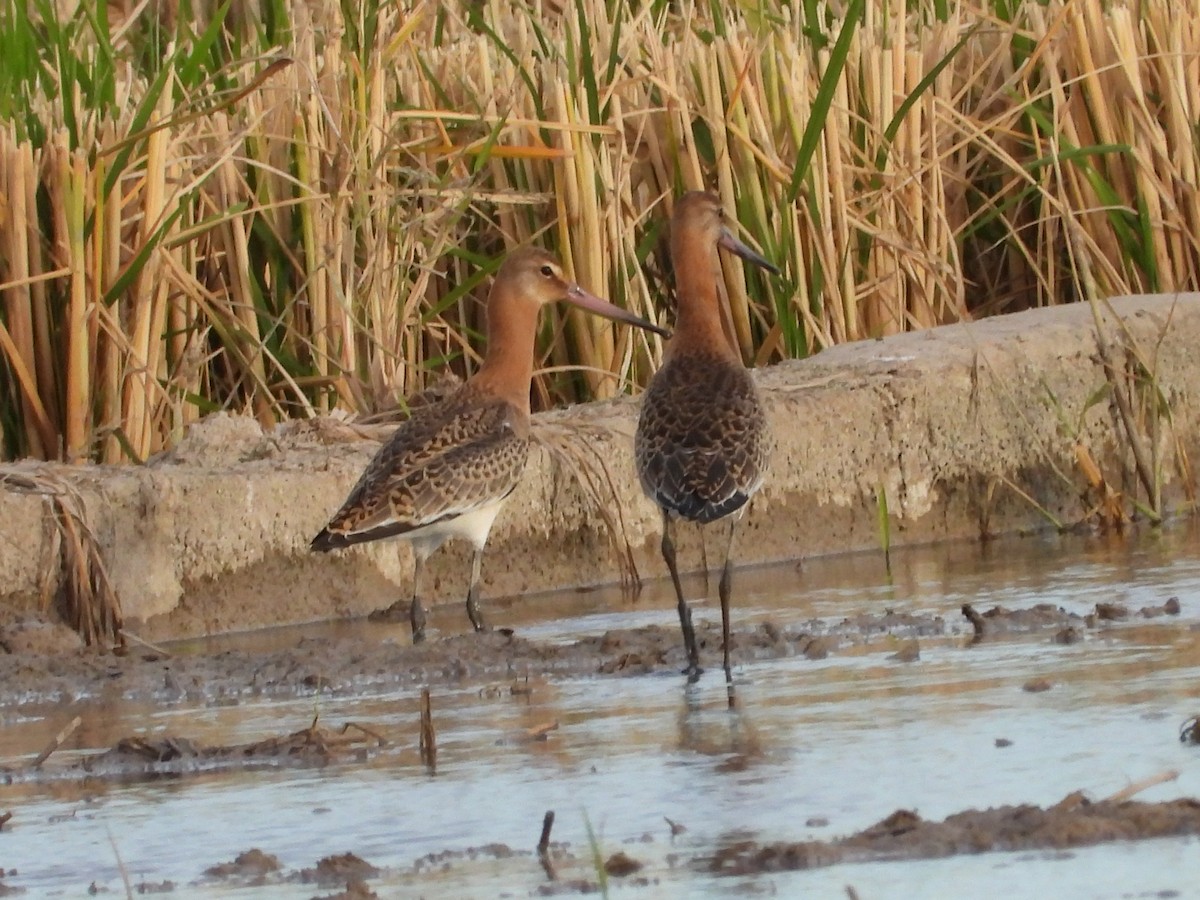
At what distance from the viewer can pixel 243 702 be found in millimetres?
6469

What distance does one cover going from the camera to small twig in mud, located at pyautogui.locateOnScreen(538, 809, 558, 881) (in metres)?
4.29

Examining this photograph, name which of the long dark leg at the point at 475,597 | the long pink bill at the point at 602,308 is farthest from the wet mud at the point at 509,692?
the long pink bill at the point at 602,308

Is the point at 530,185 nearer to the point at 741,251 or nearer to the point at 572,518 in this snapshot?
the point at 741,251

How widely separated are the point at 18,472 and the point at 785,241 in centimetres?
324

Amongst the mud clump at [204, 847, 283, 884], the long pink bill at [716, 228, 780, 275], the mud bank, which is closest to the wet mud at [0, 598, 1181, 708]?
the mud bank

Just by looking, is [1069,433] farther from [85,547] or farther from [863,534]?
[85,547]

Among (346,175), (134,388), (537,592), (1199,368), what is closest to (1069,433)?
(1199,368)

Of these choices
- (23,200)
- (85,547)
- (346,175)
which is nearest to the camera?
(85,547)

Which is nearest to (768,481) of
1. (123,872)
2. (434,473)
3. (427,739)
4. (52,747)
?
(434,473)

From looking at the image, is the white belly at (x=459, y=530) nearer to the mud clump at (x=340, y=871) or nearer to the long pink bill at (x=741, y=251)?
the long pink bill at (x=741, y=251)

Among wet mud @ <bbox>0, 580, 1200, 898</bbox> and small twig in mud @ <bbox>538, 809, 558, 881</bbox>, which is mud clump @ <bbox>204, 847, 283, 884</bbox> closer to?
wet mud @ <bbox>0, 580, 1200, 898</bbox>

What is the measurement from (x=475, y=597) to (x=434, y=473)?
0.40 m

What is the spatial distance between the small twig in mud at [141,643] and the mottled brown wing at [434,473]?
22.6 inches

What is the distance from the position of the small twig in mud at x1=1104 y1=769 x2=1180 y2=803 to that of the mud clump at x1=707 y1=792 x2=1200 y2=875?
1 cm
